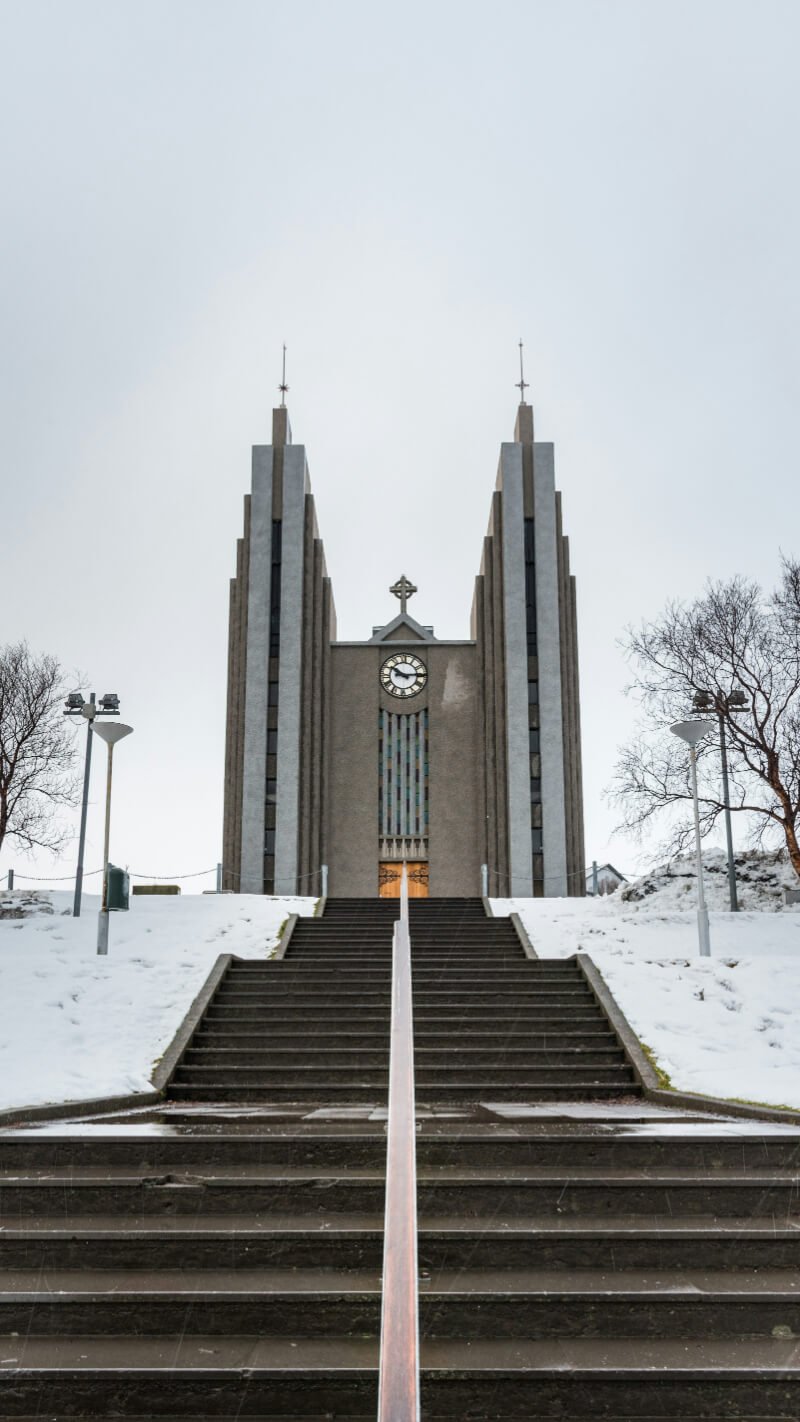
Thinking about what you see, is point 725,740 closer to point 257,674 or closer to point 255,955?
point 255,955

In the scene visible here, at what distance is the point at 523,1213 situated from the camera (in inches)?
197

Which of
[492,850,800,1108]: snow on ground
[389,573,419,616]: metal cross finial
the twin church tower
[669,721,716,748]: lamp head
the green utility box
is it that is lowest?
[492,850,800,1108]: snow on ground

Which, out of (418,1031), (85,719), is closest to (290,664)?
(85,719)

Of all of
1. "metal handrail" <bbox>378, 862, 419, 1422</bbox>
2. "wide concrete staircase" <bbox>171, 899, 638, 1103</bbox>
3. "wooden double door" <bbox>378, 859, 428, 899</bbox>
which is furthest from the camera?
"wooden double door" <bbox>378, 859, 428, 899</bbox>

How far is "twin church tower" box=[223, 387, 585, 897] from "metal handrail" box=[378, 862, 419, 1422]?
27135 millimetres

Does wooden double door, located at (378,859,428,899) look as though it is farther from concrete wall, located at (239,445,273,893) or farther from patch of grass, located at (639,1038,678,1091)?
patch of grass, located at (639,1038,678,1091)

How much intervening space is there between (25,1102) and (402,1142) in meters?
5.51

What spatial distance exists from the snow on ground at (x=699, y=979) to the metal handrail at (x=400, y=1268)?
545 centimetres

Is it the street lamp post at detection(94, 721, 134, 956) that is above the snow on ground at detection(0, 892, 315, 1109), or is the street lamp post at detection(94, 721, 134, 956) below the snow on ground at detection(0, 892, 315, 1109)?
above

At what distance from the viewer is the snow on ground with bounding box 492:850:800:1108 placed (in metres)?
8.46

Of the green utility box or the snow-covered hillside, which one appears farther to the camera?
the green utility box

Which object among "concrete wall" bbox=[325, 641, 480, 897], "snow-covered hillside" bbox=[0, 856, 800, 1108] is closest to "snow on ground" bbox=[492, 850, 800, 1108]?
"snow-covered hillside" bbox=[0, 856, 800, 1108]

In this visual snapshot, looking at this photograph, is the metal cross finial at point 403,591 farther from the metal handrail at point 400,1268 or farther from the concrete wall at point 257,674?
the metal handrail at point 400,1268

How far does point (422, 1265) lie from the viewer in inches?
179
